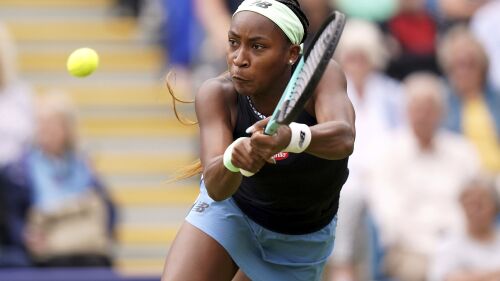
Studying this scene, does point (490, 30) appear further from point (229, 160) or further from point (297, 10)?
point (229, 160)

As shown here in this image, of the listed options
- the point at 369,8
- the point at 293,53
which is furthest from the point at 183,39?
the point at 293,53

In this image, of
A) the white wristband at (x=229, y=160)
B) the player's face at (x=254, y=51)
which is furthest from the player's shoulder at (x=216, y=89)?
the white wristband at (x=229, y=160)

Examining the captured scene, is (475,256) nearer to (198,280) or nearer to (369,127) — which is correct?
(369,127)

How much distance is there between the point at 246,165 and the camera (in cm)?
442

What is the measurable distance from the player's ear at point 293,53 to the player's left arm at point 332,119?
0.14 meters

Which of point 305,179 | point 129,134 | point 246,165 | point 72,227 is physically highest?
point 246,165

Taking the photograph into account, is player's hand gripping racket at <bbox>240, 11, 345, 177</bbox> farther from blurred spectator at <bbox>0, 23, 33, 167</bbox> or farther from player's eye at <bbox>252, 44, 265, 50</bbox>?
blurred spectator at <bbox>0, 23, 33, 167</bbox>

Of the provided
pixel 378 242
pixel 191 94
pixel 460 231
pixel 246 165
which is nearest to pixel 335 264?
pixel 378 242

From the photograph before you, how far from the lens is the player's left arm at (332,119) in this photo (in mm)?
4590

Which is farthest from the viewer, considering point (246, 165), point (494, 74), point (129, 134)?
point (129, 134)

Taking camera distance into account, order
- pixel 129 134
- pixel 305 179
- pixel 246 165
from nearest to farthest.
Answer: pixel 246 165, pixel 305 179, pixel 129 134

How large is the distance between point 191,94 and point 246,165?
18.9 ft

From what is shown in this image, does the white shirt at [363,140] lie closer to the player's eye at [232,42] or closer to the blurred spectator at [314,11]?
the blurred spectator at [314,11]

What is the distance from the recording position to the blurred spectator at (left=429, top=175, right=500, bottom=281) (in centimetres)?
779
